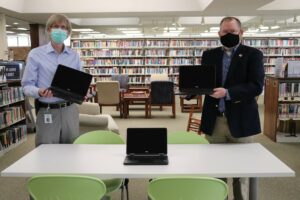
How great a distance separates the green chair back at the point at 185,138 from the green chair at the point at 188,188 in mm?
841

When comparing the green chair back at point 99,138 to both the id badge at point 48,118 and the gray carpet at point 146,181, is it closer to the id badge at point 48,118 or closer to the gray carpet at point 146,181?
the id badge at point 48,118

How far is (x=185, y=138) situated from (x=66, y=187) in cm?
111

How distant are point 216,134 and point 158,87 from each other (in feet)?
17.2

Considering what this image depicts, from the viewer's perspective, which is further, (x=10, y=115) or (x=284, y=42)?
(x=284, y=42)

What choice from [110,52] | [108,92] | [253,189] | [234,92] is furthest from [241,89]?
[110,52]

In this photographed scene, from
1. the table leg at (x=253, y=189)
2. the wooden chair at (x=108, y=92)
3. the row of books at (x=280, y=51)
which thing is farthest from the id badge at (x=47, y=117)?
the row of books at (x=280, y=51)

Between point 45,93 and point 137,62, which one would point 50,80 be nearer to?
point 45,93

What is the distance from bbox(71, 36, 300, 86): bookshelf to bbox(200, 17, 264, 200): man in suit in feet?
27.4

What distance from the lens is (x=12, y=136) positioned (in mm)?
5270

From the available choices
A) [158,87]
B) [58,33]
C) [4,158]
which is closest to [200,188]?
[58,33]

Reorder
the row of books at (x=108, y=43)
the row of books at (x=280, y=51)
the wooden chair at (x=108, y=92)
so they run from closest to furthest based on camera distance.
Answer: the wooden chair at (x=108, y=92) < the row of books at (x=108, y=43) < the row of books at (x=280, y=51)

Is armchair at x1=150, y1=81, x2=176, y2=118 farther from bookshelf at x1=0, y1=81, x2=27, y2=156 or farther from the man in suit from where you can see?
the man in suit

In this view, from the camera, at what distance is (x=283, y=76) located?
5.44m

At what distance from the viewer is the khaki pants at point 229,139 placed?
2.49 metres
